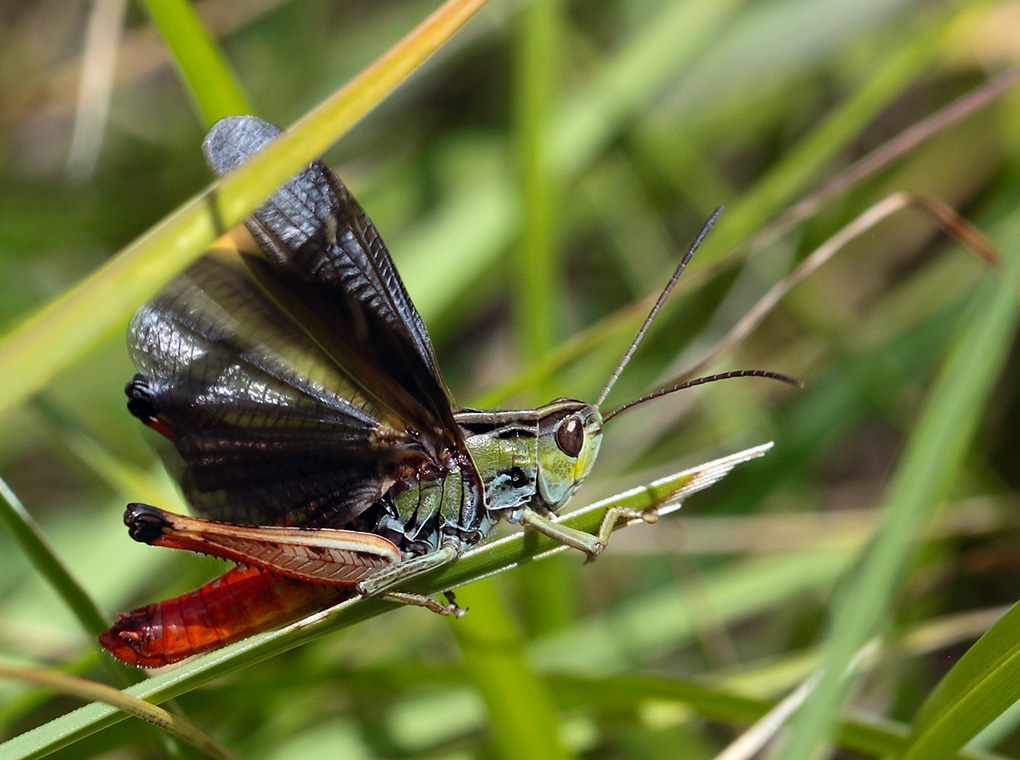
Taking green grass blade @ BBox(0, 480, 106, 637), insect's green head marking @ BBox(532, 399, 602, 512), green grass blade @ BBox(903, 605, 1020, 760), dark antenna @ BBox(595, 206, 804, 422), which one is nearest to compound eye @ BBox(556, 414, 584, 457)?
insect's green head marking @ BBox(532, 399, 602, 512)

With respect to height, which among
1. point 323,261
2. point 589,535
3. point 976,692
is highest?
point 323,261

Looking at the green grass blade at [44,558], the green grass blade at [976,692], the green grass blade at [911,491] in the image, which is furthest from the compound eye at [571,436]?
the green grass blade at [44,558]

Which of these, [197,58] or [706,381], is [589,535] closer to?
[706,381]

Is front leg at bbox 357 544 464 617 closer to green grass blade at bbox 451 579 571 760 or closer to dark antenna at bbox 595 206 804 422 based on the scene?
green grass blade at bbox 451 579 571 760

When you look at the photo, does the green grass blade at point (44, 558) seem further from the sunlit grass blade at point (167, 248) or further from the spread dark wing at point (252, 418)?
the sunlit grass blade at point (167, 248)

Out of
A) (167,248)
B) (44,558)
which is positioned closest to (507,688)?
(44,558)

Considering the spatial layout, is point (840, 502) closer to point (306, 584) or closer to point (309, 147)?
point (306, 584)
